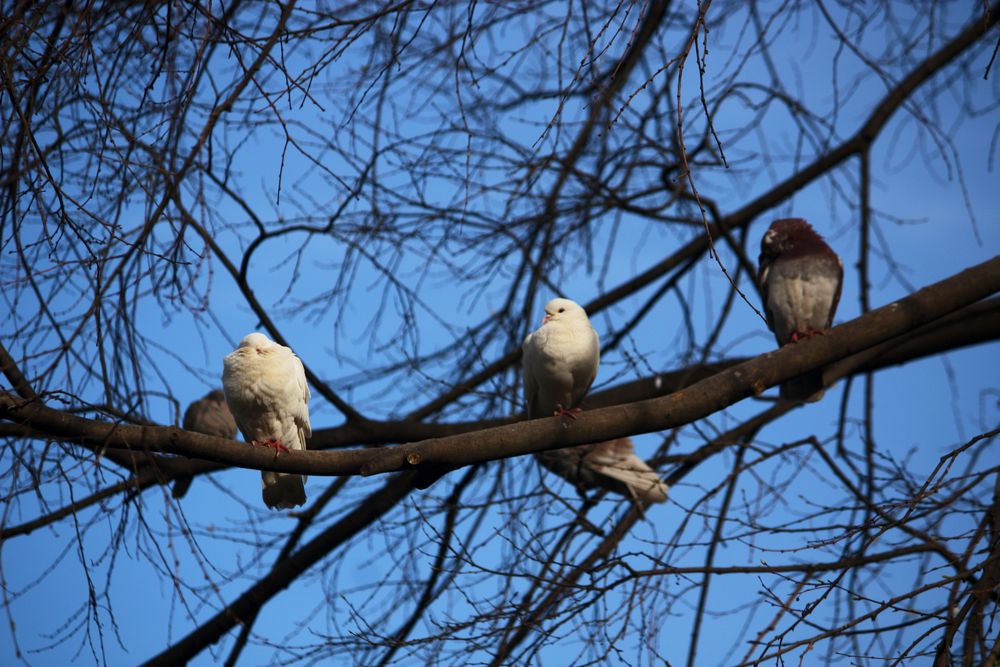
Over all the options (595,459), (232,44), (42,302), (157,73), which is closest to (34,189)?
(42,302)

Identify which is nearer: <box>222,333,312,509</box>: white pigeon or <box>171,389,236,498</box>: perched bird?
<box>222,333,312,509</box>: white pigeon

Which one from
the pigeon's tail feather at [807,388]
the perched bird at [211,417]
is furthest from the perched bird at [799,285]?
the perched bird at [211,417]

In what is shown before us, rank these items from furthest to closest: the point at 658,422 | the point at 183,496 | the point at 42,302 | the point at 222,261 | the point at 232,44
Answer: the point at 183,496 < the point at 222,261 < the point at 658,422 < the point at 42,302 < the point at 232,44

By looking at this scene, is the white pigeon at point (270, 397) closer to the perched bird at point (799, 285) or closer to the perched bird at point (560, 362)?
the perched bird at point (560, 362)

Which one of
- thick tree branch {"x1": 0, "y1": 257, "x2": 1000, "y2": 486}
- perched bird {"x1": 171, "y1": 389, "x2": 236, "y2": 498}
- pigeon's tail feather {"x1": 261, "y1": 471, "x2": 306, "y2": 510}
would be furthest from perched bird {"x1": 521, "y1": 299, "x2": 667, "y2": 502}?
perched bird {"x1": 171, "y1": 389, "x2": 236, "y2": 498}

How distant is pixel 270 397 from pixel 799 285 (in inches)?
124

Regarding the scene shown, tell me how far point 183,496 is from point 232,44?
15.2 ft

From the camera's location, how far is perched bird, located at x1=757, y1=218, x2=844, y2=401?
18.6ft

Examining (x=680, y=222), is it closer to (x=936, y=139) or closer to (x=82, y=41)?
(x=936, y=139)

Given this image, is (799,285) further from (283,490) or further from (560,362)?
(283,490)

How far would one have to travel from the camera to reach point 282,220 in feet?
16.8

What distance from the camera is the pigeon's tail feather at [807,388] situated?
5578mm

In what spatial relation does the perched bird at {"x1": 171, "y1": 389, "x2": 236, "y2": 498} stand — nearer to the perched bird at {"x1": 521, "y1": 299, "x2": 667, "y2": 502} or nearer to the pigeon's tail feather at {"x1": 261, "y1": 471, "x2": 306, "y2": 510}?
the pigeon's tail feather at {"x1": 261, "y1": 471, "x2": 306, "y2": 510}

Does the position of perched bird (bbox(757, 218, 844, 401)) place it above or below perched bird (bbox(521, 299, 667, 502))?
above
